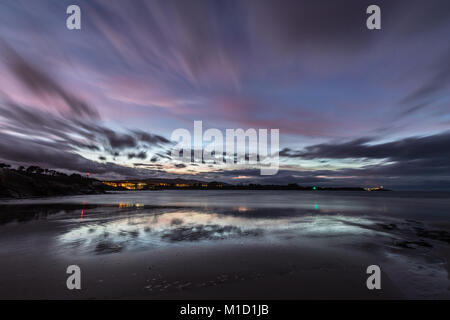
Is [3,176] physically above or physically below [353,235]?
above

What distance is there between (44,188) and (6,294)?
85511 millimetres

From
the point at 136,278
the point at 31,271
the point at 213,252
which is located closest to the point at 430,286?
the point at 213,252

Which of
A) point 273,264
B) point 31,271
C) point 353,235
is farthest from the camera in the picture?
point 353,235

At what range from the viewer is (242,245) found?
1129 centimetres

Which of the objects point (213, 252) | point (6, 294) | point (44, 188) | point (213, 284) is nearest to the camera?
point (6, 294)

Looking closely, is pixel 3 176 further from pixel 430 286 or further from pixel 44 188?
pixel 430 286

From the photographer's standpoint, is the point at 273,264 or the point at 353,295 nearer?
the point at 353,295

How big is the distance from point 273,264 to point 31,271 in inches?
367

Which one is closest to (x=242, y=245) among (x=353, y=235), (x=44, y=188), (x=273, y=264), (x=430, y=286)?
(x=273, y=264)

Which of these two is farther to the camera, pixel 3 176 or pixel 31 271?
pixel 3 176

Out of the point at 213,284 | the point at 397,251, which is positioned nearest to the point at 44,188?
the point at 213,284

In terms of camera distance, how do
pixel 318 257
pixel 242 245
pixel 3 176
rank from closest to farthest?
pixel 318 257, pixel 242 245, pixel 3 176
